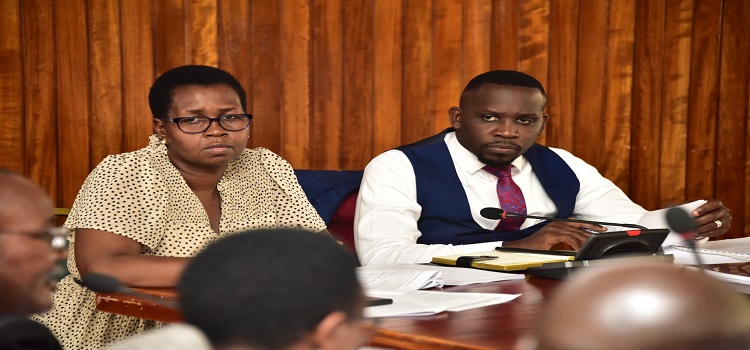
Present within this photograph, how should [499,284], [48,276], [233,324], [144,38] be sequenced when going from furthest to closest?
[144,38]
[499,284]
[48,276]
[233,324]

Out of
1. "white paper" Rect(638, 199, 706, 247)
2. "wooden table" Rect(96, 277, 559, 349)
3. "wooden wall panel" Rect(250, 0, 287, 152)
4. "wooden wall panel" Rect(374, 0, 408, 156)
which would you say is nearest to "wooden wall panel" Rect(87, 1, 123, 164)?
"wooden wall panel" Rect(250, 0, 287, 152)

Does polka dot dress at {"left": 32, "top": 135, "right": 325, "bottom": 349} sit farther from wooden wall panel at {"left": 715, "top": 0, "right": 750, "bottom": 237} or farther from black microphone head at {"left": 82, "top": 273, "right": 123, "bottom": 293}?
wooden wall panel at {"left": 715, "top": 0, "right": 750, "bottom": 237}

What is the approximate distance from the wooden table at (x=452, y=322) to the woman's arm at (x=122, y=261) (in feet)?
0.15

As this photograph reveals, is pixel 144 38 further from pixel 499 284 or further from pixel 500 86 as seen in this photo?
pixel 499 284

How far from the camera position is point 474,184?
3.29 m

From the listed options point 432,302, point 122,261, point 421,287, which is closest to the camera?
point 432,302

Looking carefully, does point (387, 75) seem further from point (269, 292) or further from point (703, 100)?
point (269, 292)

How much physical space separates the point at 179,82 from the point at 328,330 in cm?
180

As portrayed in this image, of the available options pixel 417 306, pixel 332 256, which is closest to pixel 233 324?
pixel 332 256

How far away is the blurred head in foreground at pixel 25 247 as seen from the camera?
1.31 metres

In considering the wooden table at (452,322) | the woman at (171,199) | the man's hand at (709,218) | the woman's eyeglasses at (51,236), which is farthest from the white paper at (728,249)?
the woman's eyeglasses at (51,236)

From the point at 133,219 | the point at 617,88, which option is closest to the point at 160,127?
the point at 133,219

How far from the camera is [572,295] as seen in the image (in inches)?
31.4

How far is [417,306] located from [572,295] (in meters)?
1.02
